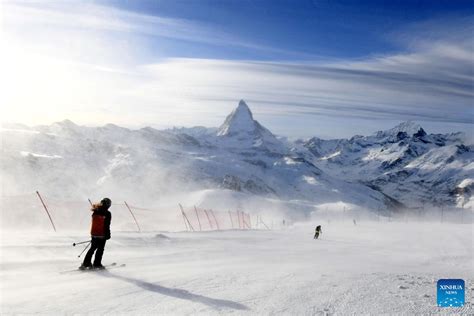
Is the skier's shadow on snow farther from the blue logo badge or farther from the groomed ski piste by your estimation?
the blue logo badge

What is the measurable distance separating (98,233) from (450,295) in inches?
364

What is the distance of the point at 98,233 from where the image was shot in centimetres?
1307

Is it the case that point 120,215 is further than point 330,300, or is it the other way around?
point 120,215

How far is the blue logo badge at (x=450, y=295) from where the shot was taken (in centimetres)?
1067

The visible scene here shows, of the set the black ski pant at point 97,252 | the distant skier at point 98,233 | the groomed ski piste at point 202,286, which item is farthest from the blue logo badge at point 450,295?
the black ski pant at point 97,252

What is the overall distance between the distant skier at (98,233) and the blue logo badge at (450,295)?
8735 millimetres

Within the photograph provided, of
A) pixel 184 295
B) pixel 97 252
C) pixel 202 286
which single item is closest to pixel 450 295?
pixel 202 286

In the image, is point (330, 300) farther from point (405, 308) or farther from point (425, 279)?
point (425, 279)

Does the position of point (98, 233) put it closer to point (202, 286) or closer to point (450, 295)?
point (202, 286)

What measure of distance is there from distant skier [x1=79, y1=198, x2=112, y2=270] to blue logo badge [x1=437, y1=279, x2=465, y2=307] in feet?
28.7

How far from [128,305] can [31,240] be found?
1057cm

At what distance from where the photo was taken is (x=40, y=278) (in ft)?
39.5

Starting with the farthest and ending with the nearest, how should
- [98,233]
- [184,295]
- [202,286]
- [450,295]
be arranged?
1. [98,233]
2. [202,286]
3. [450,295]
4. [184,295]

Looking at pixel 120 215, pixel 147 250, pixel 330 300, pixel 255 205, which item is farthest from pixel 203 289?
pixel 255 205
